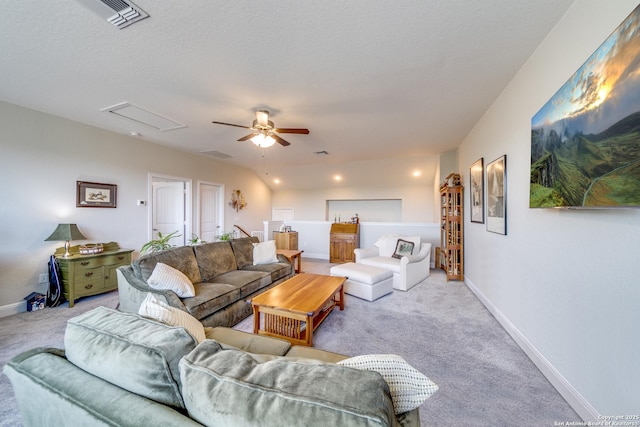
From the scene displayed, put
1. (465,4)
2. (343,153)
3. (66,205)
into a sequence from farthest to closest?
(343,153)
(66,205)
(465,4)

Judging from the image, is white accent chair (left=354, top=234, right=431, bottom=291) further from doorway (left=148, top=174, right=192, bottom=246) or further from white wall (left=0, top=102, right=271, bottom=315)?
white wall (left=0, top=102, right=271, bottom=315)

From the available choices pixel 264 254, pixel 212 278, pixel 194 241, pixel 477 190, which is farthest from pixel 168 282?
pixel 477 190

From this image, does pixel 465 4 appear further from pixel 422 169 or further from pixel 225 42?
pixel 422 169

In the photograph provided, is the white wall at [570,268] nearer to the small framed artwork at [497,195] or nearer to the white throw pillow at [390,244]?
the small framed artwork at [497,195]

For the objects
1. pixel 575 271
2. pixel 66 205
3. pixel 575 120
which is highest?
pixel 575 120

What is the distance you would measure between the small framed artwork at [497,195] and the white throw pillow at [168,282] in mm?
3263

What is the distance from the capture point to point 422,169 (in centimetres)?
596

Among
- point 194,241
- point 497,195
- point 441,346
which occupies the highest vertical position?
point 497,195

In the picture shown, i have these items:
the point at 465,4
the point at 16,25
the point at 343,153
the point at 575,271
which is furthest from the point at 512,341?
the point at 16,25

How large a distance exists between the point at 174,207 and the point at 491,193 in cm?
563

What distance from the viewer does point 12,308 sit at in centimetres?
293

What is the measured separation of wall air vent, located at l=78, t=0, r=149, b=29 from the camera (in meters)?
1.50

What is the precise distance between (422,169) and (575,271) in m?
4.75

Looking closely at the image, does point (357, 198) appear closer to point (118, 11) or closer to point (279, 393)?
point (118, 11)
